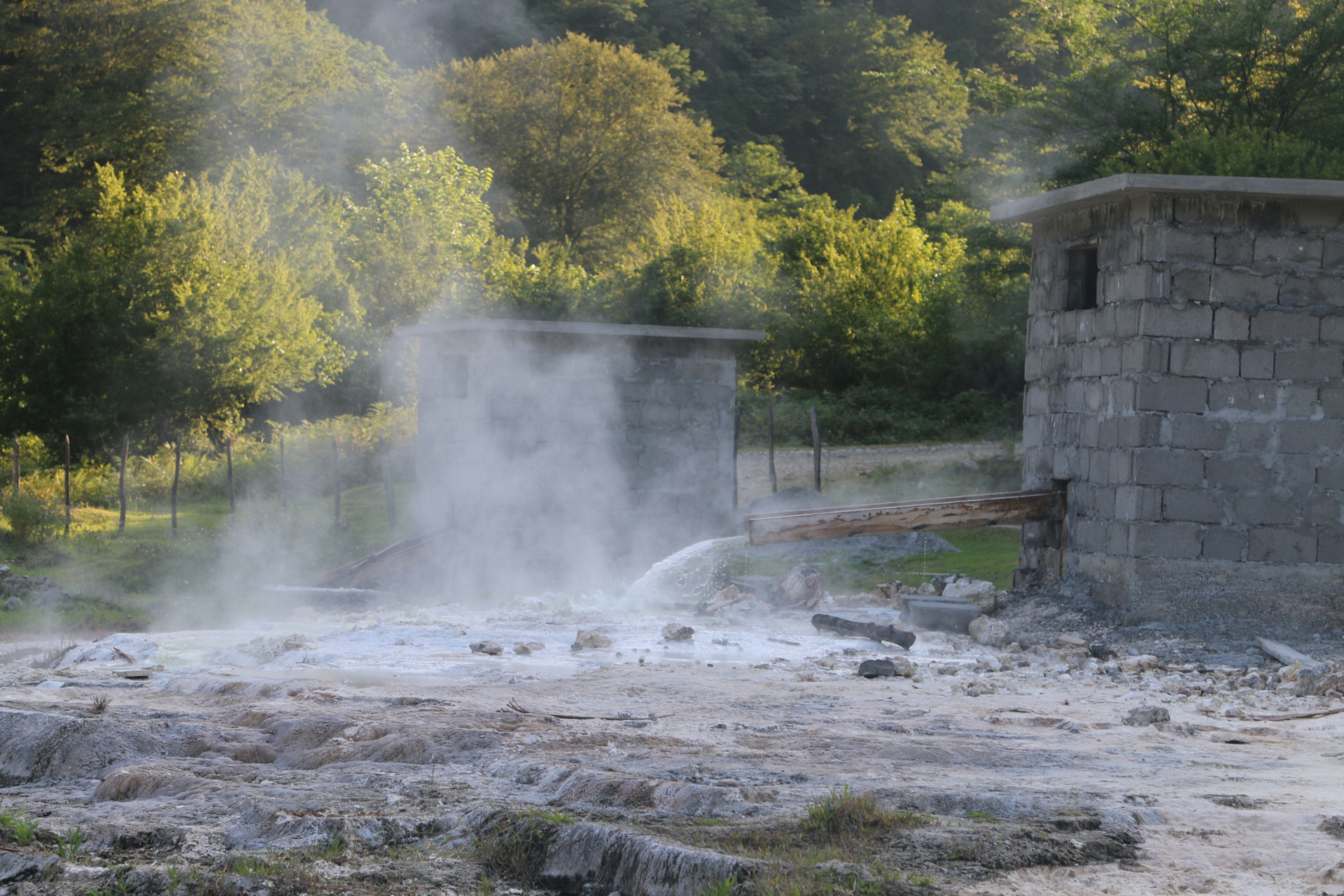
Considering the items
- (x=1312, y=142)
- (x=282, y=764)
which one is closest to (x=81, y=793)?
(x=282, y=764)

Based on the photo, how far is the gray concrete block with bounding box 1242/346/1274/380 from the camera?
34.5ft

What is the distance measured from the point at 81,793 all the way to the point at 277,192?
31.0m

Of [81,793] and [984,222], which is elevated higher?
[984,222]

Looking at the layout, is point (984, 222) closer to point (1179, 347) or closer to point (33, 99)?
point (1179, 347)

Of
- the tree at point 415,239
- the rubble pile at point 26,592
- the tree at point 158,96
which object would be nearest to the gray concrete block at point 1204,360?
the rubble pile at point 26,592

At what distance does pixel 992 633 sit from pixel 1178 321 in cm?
321

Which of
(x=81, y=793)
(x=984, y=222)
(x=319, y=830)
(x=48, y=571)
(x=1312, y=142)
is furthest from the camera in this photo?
(x=984, y=222)

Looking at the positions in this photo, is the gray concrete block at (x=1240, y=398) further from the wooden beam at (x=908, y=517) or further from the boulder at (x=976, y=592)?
the boulder at (x=976, y=592)

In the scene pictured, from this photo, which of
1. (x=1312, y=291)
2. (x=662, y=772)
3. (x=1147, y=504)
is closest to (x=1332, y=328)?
(x=1312, y=291)

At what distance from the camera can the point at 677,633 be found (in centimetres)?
1091

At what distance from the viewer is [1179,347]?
10.5m

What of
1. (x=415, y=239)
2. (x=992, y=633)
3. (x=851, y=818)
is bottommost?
(x=992, y=633)

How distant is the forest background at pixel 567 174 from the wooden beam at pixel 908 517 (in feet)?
30.0

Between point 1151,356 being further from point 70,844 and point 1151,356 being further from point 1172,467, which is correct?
point 70,844
